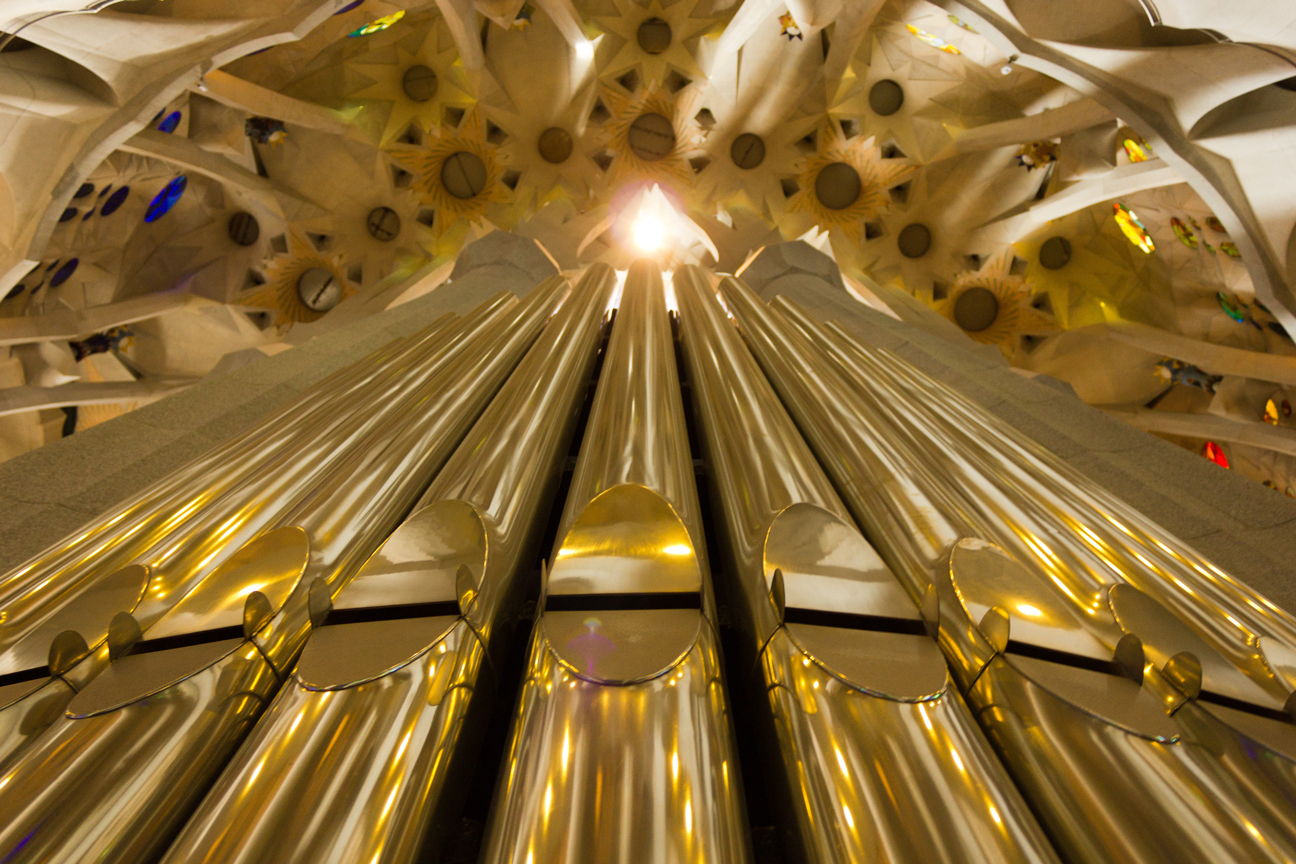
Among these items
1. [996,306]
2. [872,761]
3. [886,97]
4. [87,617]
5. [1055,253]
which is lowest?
[872,761]

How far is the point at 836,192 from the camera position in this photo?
1137cm

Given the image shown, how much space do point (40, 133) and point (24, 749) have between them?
5238 millimetres

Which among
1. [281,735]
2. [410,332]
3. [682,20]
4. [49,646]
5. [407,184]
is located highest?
[682,20]

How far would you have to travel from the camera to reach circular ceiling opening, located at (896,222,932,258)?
37.4ft

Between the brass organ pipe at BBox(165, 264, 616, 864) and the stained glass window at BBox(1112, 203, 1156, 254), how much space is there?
39.9 feet

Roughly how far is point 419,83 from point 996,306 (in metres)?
11.0

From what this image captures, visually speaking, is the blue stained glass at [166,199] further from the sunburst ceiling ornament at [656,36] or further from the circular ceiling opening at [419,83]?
the sunburst ceiling ornament at [656,36]

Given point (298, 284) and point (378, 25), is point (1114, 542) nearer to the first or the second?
point (378, 25)

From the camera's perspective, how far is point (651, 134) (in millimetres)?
11039

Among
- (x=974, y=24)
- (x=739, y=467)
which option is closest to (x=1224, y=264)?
(x=974, y=24)

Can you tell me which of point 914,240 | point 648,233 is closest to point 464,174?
point 648,233

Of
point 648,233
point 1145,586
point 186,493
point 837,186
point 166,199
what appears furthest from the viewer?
point 837,186

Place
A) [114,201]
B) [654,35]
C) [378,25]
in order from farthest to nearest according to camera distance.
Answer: [654,35], [114,201], [378,25]

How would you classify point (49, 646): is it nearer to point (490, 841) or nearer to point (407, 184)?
point (490, 841)
